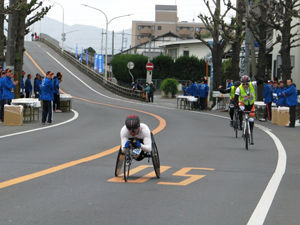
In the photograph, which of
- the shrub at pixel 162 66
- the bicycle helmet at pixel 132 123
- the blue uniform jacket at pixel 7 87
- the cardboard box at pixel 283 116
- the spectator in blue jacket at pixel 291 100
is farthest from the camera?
the shrub at pixel 162 66

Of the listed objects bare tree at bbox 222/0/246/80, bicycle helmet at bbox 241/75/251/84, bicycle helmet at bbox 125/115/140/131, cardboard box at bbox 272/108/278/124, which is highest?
bare tree at bbox 222/0/246/80

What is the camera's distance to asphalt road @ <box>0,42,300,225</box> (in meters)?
7.71

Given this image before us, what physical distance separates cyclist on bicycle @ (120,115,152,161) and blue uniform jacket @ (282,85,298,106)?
1727cm

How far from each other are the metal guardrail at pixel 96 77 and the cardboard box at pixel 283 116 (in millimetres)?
29592

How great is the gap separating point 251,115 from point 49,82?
29.4 feet

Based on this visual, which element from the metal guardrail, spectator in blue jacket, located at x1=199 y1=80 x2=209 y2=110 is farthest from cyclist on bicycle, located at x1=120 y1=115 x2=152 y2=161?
the metal guardrail

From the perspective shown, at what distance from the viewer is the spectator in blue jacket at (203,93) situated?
38500mm

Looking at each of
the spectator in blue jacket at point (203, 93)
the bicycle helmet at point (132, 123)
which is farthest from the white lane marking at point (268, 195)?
the spectator in blue jacket at point (203, 93)

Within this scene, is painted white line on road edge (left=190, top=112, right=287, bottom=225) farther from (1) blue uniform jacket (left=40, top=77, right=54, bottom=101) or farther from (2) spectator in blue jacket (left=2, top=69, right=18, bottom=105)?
(2) spectator in blue jacket (left=2, top=69, right=18, bottom=105)

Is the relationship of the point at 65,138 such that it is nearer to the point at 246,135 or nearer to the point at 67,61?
the point at 246,135

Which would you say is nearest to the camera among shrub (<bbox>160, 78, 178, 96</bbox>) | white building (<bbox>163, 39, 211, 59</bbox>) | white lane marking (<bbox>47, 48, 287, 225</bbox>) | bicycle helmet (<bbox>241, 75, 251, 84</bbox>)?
white lane marking (<bbox>47, 48, 287, 225</bbox>)

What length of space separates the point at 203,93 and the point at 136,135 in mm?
28775

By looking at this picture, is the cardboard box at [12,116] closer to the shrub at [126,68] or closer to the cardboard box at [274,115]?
the cardboard box at [274,115]

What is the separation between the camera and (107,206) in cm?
824
